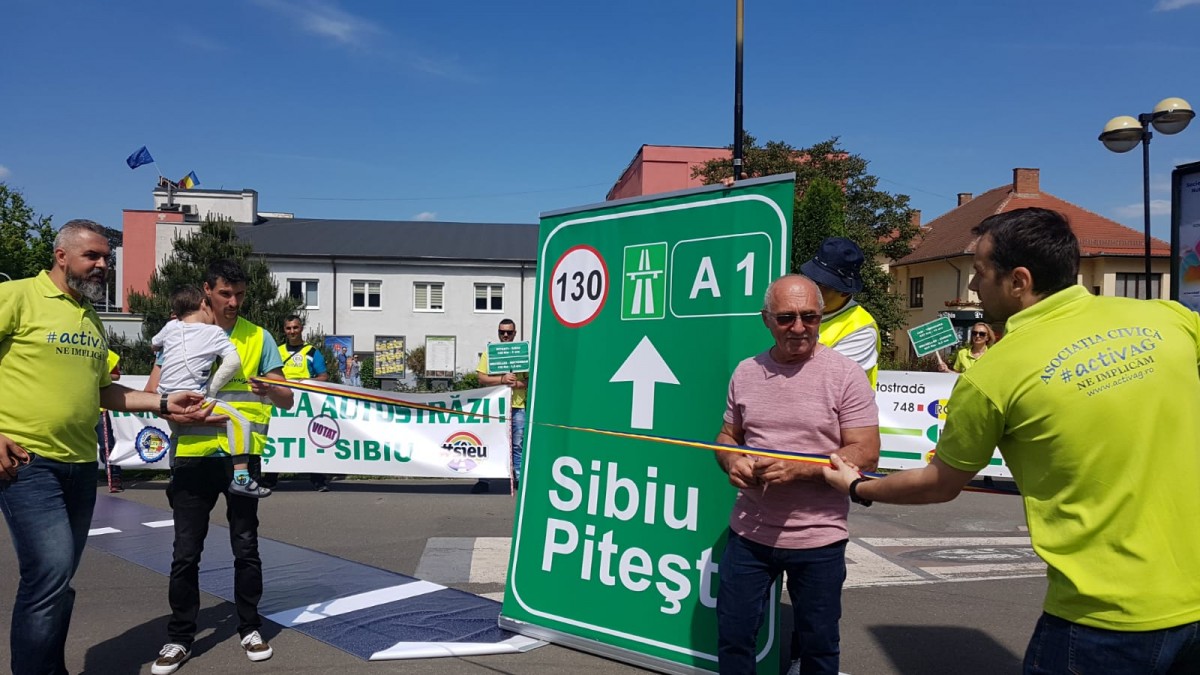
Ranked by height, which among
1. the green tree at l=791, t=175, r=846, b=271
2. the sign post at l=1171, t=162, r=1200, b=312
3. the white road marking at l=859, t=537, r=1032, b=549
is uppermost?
the green tree at l=791, t=175, r=846, b=271

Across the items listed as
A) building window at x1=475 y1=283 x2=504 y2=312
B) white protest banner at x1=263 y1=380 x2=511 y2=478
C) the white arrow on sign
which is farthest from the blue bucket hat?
building window at x1=475 y1=283 x2=504 y2=312

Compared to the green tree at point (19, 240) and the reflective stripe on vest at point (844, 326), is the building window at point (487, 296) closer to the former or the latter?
the green tree at point (19, 240)

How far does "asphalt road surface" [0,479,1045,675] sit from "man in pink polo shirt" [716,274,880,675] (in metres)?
1.39

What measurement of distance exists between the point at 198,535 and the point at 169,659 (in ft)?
2.01

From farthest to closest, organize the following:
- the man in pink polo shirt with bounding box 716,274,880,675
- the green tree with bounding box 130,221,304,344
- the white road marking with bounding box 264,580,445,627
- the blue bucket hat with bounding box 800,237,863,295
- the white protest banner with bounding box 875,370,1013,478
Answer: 1. the green tree with bounding box 130,221,304,344
2. the white protest banner with bounding box 875,370,1013,478
3. the white road marking with bounding box 264,580,445,627
4. the blue bucket hat with bounding box 800,237,863,295
5. the man in pink polo shirt with bounding box 716,274,880,675

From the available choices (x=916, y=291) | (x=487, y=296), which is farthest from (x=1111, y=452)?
(x=916, y=291)

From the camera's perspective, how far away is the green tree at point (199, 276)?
28.9 m

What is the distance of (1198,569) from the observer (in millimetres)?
2107

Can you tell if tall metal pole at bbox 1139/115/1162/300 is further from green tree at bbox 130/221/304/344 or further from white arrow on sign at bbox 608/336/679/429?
green tree at bbox 130/221/304/344

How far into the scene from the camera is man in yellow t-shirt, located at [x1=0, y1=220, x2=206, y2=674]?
11.9 feet

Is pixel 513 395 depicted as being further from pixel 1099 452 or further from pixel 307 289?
pixel 307 289

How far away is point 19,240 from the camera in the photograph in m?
56.8

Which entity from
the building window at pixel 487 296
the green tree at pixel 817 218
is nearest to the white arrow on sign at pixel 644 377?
the green tree at pixel 817 218

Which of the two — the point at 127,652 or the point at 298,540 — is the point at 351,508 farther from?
the point at 127,652
